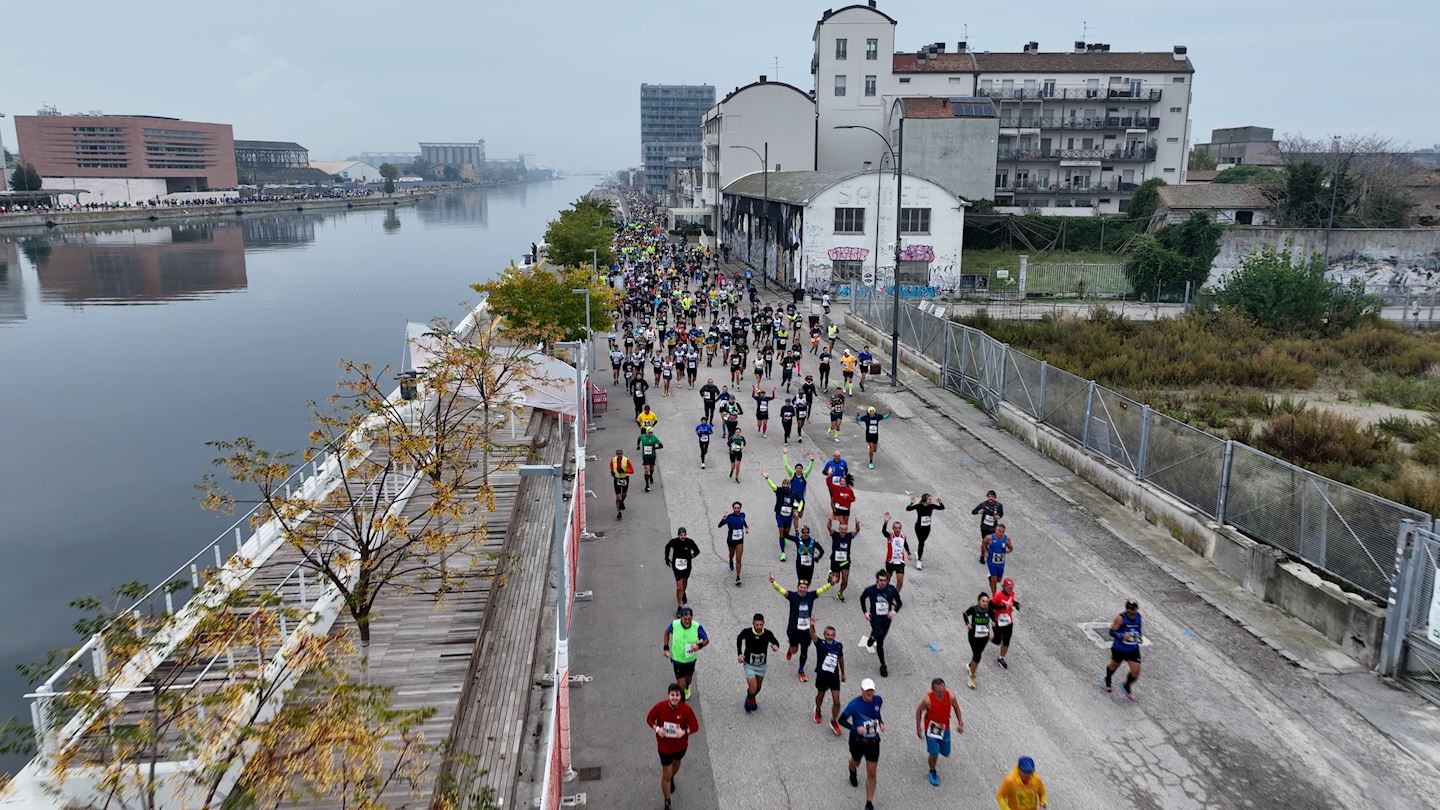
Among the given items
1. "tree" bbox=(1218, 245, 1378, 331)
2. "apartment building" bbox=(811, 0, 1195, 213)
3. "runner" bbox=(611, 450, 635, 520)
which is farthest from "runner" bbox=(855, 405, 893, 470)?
"apartment building" bbox=(811, 0, 1195, 213)

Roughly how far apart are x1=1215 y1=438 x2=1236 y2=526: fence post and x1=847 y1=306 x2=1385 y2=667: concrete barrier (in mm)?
174

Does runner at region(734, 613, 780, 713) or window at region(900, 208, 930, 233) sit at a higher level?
window at region(900, 208, 930, 233)

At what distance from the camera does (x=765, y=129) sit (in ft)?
255

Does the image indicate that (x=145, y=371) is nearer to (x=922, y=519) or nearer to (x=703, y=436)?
(x=703, y=436)

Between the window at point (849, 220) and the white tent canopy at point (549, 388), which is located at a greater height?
the window at point (849, 220)

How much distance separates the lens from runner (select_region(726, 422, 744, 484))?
1977 cm

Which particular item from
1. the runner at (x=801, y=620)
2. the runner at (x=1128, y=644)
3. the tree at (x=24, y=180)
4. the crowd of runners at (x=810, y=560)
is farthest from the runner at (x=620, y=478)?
the tree at (x=24, y=180)

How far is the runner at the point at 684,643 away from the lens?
37.1ft

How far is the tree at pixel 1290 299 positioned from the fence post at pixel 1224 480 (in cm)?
2262

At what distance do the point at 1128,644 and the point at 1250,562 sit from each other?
14.8 feet

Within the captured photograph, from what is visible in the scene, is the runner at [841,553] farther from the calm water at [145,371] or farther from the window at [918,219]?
the window at [918,219]

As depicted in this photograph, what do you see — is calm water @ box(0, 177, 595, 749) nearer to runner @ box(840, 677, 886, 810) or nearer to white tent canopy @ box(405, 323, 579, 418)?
white tent canopy @ box(405, 323, 579, 418)

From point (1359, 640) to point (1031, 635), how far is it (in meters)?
4.18

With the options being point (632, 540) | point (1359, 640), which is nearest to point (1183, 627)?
point (1359, 640)
